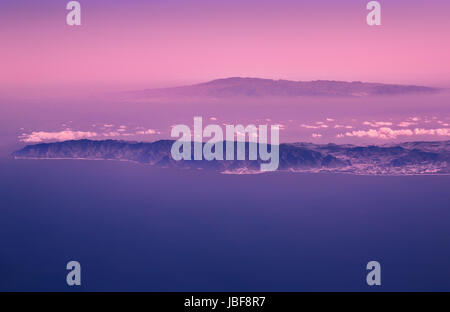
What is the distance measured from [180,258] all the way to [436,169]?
421 ft

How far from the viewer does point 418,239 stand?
118 metres

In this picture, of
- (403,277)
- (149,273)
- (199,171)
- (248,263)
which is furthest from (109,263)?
(199,171)

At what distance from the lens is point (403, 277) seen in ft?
310

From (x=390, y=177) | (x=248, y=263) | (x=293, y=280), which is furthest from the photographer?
(x=390, y=177)

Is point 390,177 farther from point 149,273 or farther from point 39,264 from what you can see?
point 39,264

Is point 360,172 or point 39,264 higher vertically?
point 360,172

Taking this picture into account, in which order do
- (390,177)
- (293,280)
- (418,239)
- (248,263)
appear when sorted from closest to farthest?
(293,280), (248,263), (418,239), (390,177)

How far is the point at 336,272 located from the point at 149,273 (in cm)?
3356

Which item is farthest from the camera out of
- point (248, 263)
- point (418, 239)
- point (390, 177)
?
point (390, 177)

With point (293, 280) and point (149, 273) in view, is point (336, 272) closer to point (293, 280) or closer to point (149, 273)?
point (293, 280)

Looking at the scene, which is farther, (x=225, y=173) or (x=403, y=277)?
(x=225, y=173)

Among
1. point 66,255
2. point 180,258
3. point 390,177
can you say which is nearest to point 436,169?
point 390,177

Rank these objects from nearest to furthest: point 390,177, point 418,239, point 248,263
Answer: point 248,263 < point 418,239 < point 390,177

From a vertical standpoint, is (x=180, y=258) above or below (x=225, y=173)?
below
